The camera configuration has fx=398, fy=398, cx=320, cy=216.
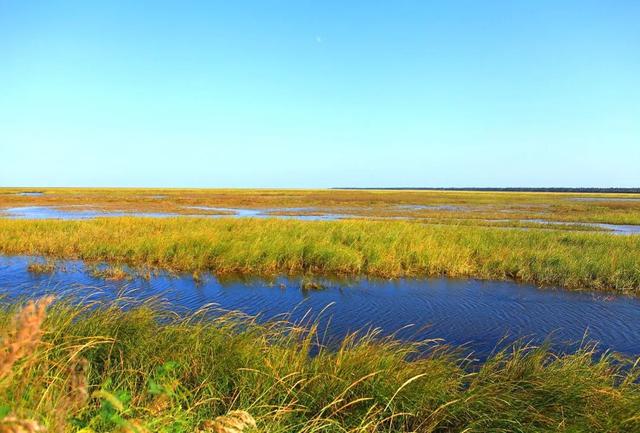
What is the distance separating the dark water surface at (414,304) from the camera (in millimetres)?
8070

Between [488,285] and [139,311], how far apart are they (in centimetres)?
1032

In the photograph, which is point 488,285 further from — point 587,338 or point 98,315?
point 98,315

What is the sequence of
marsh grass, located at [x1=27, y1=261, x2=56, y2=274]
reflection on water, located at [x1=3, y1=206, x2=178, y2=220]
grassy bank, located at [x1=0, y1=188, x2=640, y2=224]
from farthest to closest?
grassy bank, located at [x1=0, y1=188, x2=640, y2=224]
reflection on water, located at [x1=3, y1=206, x2=178, y2=220]
marsh grass, located at [x1=27, y1=261, x2=56, y2=274]

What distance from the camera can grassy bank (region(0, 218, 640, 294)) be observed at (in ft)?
42.8

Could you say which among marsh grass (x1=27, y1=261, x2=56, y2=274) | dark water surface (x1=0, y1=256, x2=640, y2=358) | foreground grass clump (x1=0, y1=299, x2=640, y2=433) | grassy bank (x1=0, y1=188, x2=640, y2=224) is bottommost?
dark water surface (x1=0, y1=256, x2=640, y2=358)

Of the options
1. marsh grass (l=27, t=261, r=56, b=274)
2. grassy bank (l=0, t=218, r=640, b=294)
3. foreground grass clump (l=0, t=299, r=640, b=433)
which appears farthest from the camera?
grassy bank (l=0, t=218, r=640, b=294)

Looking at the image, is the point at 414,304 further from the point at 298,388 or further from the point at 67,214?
the point at 67,214

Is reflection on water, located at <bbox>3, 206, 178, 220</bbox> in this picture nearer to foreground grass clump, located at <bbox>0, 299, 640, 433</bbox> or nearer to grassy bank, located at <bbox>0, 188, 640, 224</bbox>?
grassy bank, located at <bbox>0, 188, 640, 224</bbox>

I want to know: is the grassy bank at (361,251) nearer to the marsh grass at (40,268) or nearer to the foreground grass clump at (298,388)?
the marsh grass at (40,268)

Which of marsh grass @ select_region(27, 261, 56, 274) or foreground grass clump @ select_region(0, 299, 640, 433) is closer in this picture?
foreground grass clump @ select_region(0, 299, 640, 433)

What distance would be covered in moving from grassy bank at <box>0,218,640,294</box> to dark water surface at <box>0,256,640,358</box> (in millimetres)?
1115

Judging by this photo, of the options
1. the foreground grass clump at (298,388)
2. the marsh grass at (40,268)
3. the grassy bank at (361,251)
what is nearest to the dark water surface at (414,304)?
the marsh grass at (40,268)

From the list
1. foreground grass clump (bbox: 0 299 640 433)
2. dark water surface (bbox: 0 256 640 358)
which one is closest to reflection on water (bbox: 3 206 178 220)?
dark water surface (bbox: 0 256 640 358)

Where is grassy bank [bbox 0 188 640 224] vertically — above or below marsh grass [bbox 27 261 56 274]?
above
